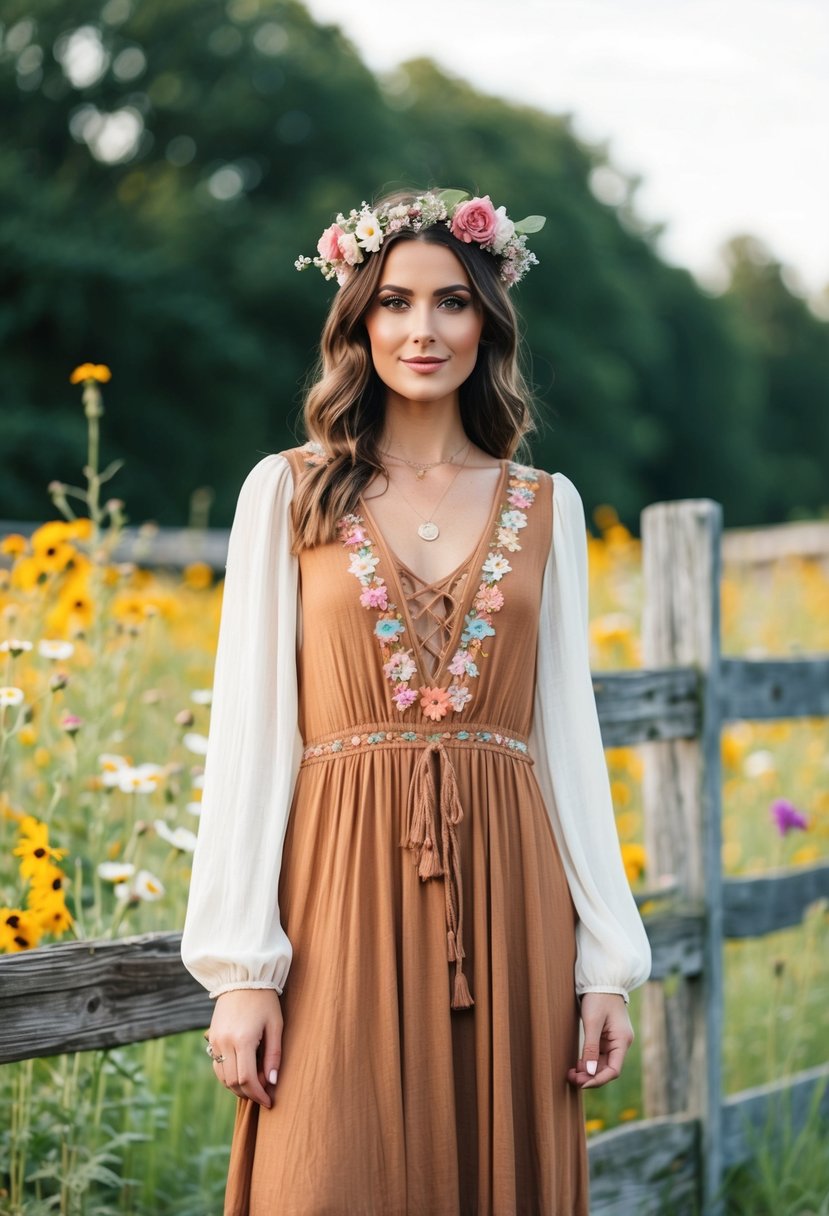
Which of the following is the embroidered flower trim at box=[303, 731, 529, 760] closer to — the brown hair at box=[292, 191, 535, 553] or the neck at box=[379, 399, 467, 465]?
the brown hair at box=[292, 191, 535, 553]

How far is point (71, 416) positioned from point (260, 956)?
1780 cm

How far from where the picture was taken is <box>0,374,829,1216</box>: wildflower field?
8.48 feet

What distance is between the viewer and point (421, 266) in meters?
2.16

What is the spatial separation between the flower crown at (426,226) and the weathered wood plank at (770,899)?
77.1 inches

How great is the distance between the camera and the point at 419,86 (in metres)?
29.8

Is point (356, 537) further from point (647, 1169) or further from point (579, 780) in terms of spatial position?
point (647, 1169)

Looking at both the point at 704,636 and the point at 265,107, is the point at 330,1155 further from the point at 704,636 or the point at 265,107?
the point at 265,107

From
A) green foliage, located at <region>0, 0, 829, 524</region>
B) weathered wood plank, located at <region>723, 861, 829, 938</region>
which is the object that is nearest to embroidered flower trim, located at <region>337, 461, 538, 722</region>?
weathered wood plank, located at <region>723, 861, 829, 938</region>

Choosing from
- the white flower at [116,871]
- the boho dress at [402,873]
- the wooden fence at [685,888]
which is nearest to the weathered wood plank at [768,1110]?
the wooden fence at [685,888]

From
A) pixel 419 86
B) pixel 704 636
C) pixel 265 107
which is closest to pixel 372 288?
pixel 704 636

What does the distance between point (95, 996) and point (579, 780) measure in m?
0.88

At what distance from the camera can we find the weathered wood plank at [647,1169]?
3.09 m

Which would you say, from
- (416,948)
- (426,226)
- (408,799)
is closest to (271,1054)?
(416,948)

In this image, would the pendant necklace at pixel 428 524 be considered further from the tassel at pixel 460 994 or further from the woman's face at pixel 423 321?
the tassel at pixel 460 994
